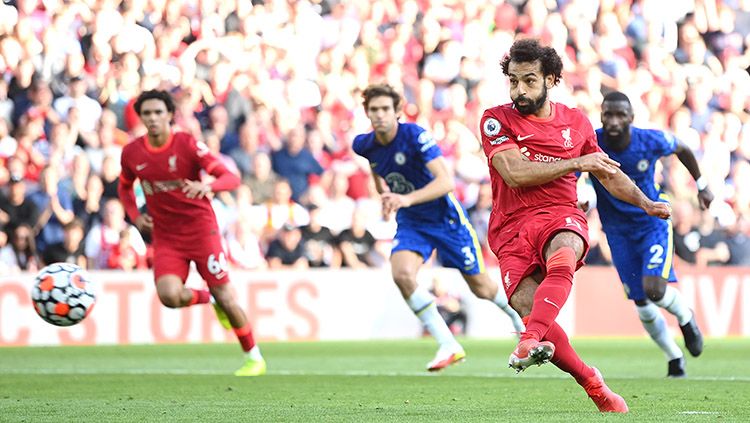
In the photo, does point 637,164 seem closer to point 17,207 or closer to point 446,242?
point 446,242

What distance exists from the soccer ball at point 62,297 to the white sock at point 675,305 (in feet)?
16.0

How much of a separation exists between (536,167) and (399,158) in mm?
4632

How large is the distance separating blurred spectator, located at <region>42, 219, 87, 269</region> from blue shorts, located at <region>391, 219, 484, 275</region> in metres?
6.16

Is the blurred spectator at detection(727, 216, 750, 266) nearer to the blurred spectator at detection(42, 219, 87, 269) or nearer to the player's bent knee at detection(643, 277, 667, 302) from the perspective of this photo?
the player's bent knee at detection(643, 277, 667, 302)

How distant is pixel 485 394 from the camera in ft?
31.1

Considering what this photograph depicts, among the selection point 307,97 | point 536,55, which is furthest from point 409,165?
point 307,97

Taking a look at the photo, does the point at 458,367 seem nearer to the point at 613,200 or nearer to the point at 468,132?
the point at 613,200

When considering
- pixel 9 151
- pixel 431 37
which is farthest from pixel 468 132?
pixel 9 151

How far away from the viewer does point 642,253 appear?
1163 cm

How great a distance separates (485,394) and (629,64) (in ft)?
48.6

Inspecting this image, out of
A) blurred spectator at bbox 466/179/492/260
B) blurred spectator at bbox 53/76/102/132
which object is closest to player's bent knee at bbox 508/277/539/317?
blurred spectator at bbox 53/76/102/132

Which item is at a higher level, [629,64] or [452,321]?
[629,64]

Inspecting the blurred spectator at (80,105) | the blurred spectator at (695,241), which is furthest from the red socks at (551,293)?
the blurred spectator at (695,241)

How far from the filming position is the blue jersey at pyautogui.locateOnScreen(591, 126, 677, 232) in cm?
1134
